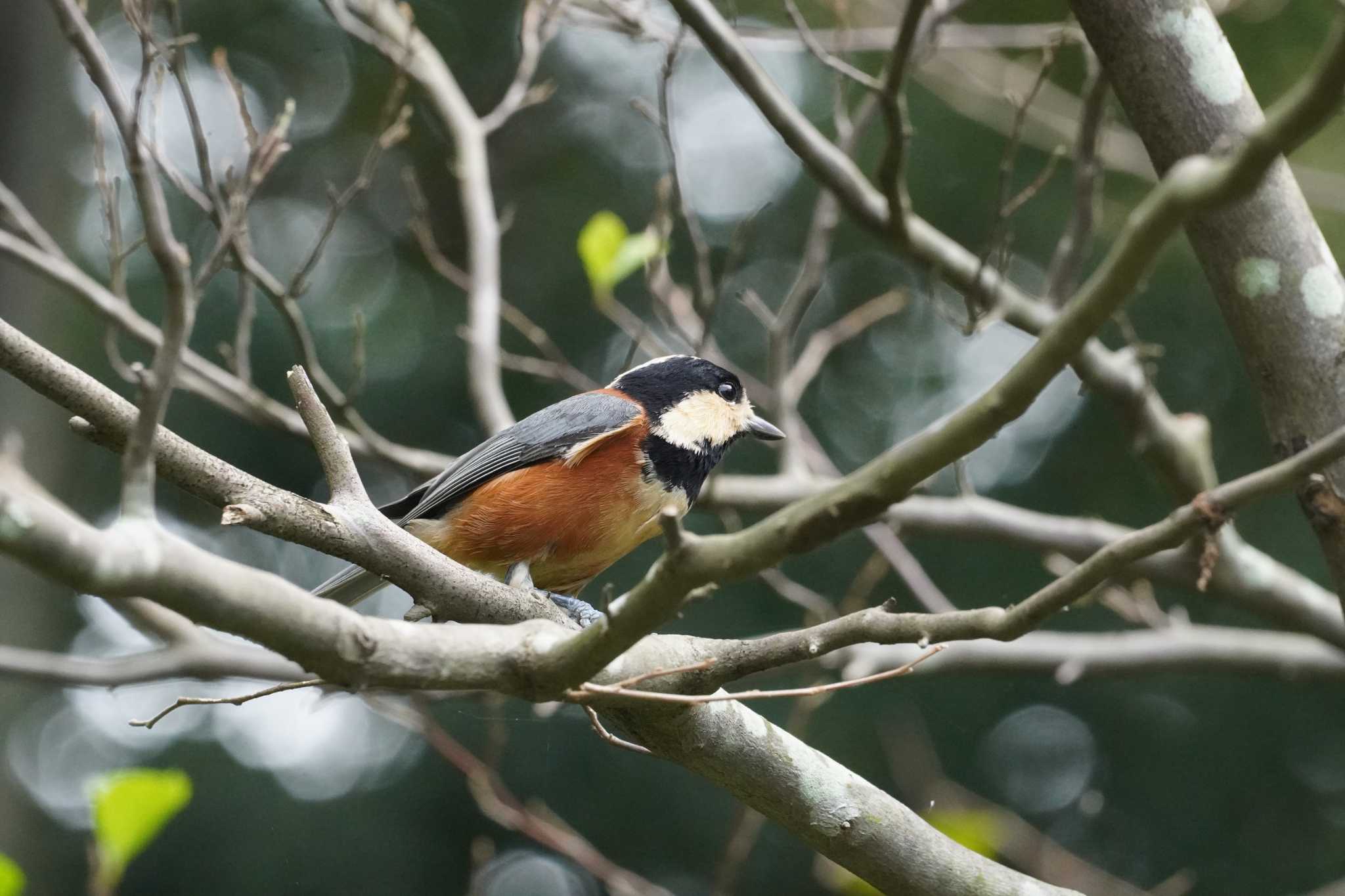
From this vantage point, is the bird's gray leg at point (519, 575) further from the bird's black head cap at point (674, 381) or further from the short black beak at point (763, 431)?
the short black beak at point (763, 431)

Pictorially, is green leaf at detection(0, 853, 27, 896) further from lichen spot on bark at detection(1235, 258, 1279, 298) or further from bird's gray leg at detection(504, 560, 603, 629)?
lichen spot on bark at detection(1235, 258, 1279, 298)

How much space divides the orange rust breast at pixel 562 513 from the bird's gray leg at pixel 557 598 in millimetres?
28

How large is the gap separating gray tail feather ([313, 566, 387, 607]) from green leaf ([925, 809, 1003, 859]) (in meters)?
2.06

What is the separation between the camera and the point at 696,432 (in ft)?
15.0

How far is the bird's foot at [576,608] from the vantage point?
412cm

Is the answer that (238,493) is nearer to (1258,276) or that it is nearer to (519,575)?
(519,575)

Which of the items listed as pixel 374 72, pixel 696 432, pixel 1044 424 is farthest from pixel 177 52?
pixel 1044 424

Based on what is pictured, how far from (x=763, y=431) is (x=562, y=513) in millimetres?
1069

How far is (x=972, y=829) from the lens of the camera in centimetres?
442

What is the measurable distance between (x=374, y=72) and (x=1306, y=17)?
5810 mm

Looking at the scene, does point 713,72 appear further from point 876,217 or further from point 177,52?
point 177,52

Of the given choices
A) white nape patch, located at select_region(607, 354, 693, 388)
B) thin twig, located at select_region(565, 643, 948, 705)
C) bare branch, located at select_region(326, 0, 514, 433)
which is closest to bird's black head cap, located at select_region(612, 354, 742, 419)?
white nape patch, located at select_region(607, 354, 693, 388)

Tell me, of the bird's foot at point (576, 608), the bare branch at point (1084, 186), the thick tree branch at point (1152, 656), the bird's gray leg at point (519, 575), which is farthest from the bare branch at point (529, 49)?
the thick tree branch at point (1152, 656)

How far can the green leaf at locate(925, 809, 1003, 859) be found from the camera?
4.39 meters
